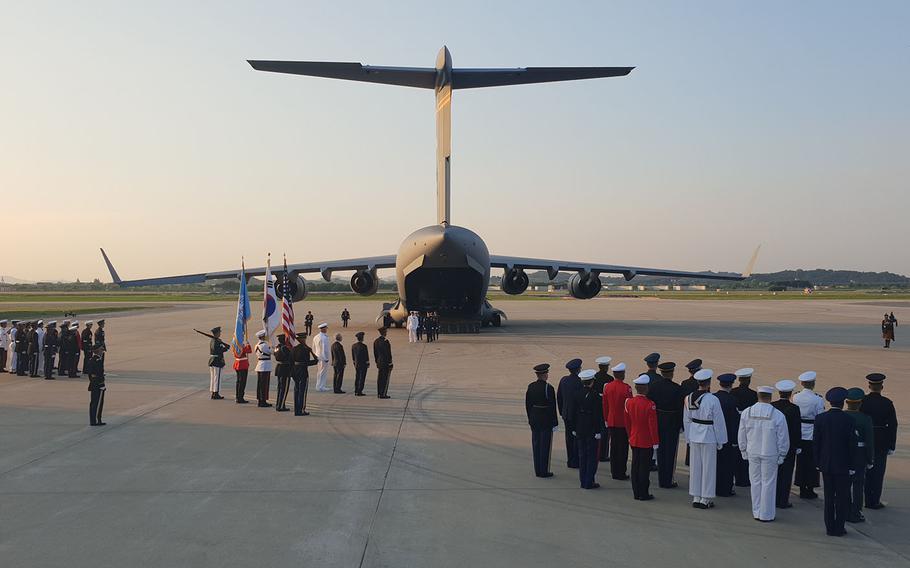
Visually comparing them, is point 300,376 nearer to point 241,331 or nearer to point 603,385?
point 241,331

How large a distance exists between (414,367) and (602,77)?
12.0 m

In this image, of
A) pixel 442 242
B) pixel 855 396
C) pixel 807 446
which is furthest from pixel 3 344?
pixel 855 396

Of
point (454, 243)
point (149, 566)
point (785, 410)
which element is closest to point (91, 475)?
point (149, 566)

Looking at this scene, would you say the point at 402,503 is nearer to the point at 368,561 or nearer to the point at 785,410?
the point at 368,561

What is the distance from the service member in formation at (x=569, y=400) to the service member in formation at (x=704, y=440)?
1.28 m

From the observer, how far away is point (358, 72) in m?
22.9

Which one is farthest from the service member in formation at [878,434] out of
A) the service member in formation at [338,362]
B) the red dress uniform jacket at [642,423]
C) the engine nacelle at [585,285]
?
the engine nacelle at [585,285]

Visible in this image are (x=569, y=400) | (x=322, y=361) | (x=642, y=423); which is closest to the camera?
(x=642, y=423)

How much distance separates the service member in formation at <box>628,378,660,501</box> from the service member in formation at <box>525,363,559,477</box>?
2.86 feet

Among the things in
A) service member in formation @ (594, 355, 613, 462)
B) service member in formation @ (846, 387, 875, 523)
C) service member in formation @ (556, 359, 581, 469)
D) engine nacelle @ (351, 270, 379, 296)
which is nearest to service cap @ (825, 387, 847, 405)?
service member in formation @ (846, 387, 875, 523)

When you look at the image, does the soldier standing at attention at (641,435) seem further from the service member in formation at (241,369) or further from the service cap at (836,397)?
the service member in formation at (241,369)

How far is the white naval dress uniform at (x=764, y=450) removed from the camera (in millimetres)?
6281

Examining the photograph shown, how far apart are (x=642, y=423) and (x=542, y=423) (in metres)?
1.13

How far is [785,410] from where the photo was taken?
691 cm
